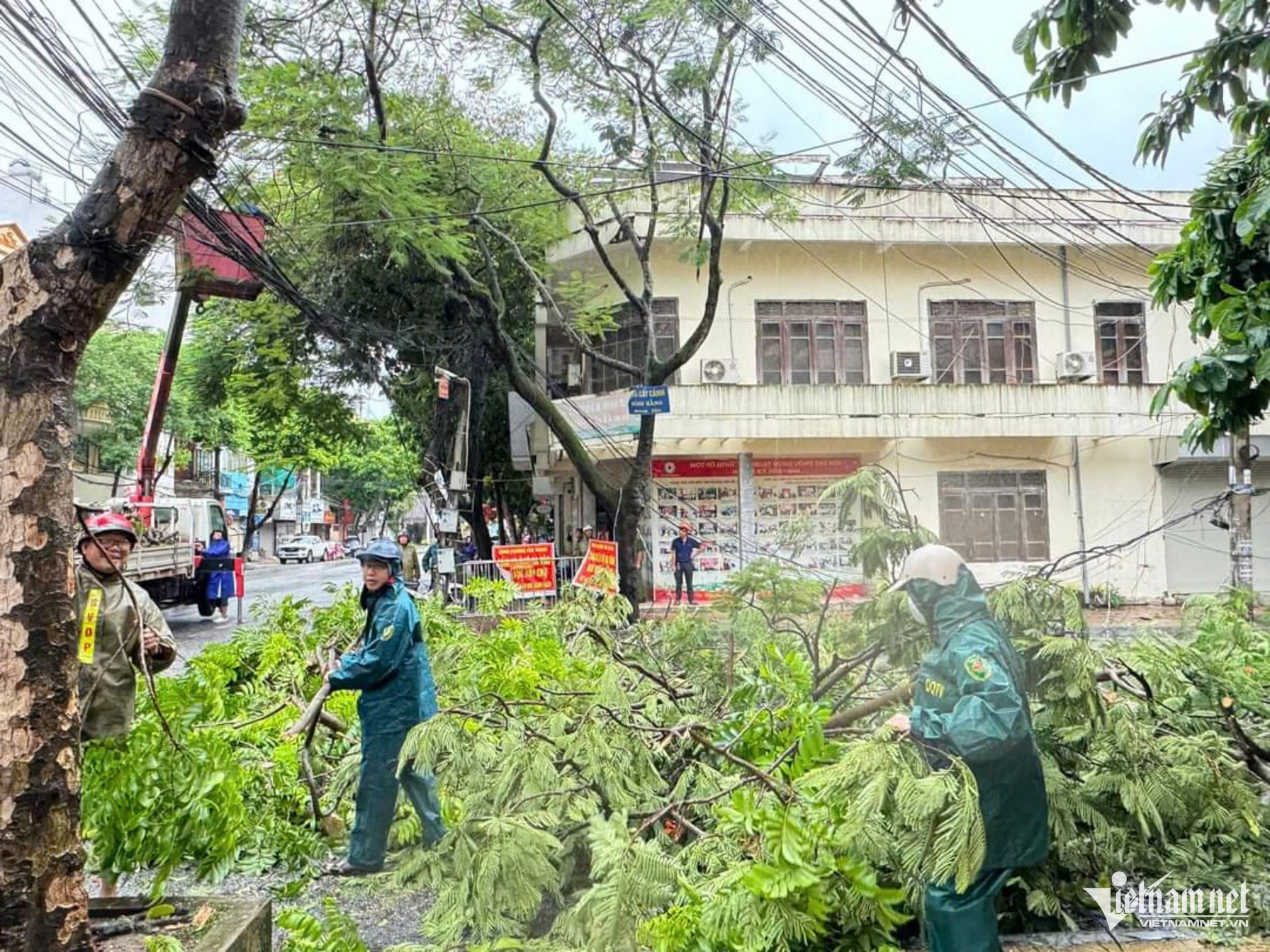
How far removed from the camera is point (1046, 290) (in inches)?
643

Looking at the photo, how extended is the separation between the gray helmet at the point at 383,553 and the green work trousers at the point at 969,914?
292cm

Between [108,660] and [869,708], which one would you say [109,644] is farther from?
[869,708]

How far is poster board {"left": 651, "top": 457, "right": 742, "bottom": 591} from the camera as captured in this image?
1581cm

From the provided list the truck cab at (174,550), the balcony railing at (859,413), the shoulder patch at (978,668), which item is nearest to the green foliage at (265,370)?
the truck cab at (174,550)

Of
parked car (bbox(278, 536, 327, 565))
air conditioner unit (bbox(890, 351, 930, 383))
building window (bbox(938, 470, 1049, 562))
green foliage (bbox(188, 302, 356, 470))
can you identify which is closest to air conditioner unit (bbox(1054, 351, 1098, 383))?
building window (bbox(938, 470, 1049, 562))

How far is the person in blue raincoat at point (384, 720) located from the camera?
4.05 meters

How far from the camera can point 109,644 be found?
3.64 metres

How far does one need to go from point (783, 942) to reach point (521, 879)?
1.01 m

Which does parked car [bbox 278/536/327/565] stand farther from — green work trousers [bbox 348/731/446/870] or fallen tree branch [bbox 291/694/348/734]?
green work trousers [bbox 348/731/446/870]

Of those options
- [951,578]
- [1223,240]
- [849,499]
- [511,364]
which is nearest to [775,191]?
[511,364]

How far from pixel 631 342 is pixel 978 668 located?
47.0 feet

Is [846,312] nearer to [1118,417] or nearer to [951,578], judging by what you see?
[1118,417]

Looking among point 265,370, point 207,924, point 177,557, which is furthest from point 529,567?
point 207,924

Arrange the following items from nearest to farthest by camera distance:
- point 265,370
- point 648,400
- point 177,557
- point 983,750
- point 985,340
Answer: point 983,750 < point 648,400 < point 177,557 < point 985,340 < point 265,370
